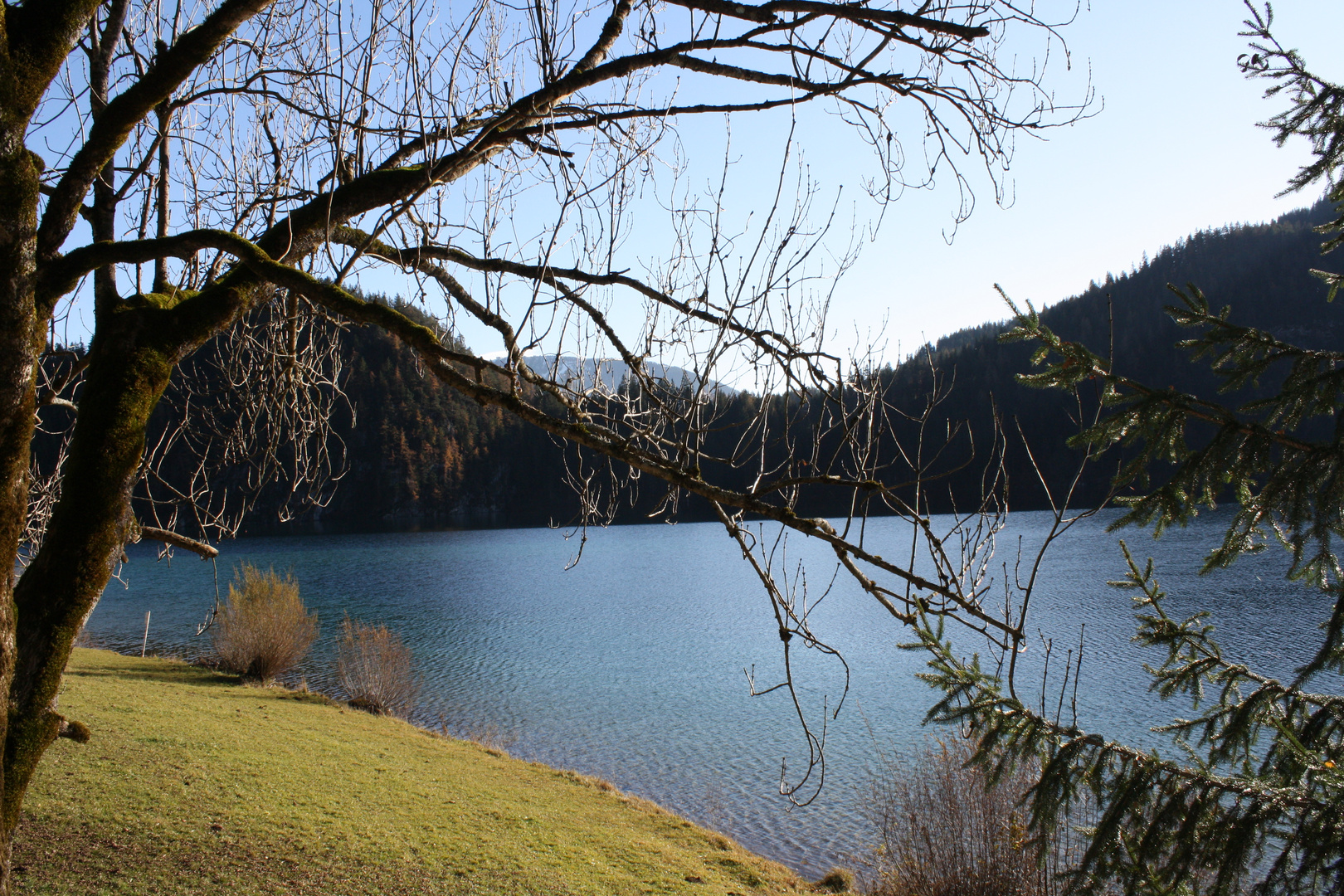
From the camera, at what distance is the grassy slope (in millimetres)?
4785

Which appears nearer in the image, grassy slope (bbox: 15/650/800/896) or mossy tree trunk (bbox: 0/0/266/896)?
mossy tree trunk (bbox: 0/0/266/896)

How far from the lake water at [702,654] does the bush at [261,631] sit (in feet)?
4.24

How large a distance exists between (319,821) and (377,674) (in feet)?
27.2

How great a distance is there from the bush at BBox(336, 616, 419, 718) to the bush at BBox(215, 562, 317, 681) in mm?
1540

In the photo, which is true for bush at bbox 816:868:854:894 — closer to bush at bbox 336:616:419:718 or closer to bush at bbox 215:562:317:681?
bush at bbox 336:616:419:718

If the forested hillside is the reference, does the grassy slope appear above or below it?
below

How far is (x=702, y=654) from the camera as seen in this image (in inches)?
714

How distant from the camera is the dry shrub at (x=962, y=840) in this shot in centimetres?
621

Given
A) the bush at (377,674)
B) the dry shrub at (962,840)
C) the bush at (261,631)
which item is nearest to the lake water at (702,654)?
the bush at (377,674)

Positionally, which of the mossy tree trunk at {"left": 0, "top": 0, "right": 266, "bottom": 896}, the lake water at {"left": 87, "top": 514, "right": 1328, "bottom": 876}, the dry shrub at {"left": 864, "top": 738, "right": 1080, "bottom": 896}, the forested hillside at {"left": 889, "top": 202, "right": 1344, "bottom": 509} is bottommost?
the lake water at {"left": 87, "top": 514, "right": 1328, "bottom": 876}

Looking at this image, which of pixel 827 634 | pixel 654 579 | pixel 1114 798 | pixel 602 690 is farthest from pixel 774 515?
pixel 654 579

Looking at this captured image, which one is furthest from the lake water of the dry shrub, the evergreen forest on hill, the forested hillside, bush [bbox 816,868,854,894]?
the forested hillside

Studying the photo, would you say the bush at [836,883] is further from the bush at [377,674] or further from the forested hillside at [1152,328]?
the forested hillside at [1152,328]

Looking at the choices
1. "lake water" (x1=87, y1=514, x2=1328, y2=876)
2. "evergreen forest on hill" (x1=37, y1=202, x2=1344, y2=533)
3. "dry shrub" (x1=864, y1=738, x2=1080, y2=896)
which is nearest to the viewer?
"dry shrub" (x1=864, y1=738, x2=1080, y2=896)
